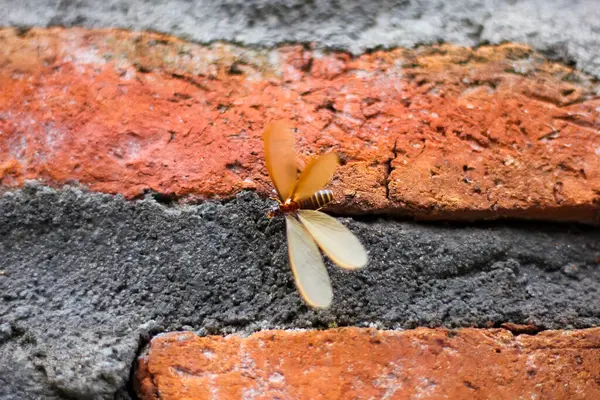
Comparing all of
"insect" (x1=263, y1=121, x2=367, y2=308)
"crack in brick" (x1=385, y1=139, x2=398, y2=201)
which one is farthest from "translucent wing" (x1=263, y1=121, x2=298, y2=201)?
"crack in brick" (x1=385, y1=139, x2=398, y2=201)

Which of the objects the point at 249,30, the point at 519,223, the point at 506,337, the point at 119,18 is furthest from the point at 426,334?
the point at 119,18

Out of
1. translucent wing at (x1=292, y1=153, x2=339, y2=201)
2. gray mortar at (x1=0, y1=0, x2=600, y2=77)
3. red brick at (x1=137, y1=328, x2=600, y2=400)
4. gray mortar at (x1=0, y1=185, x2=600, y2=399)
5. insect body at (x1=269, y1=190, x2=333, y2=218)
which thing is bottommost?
red brick at (x1=137, y1=328, x2=600, y2=400)

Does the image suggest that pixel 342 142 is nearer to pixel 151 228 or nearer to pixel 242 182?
pixel 242 182

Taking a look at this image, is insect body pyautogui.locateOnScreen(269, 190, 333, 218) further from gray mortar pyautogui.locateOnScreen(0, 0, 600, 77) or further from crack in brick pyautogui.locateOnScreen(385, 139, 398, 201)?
gray mortar pyautogui.locateOnScreen(0, 0, 600, 77)

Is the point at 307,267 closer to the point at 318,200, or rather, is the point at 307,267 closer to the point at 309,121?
the point at 318,200

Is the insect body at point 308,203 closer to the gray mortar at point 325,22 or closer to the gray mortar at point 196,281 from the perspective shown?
the gray mortar at point 196,281

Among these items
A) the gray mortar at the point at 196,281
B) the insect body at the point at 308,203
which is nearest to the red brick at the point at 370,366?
the gray mortar at the point at 196,281

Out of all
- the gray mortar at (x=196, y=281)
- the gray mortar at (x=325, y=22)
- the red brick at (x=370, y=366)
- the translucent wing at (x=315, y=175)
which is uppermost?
the gray mortar at (x=325, y=22)
